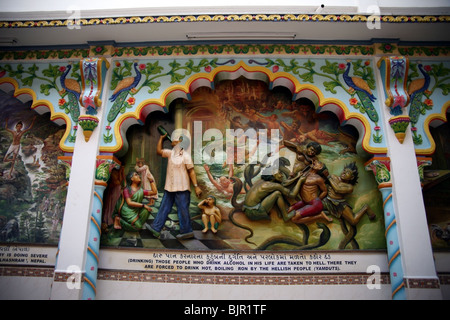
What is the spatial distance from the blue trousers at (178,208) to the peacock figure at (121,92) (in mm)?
1407

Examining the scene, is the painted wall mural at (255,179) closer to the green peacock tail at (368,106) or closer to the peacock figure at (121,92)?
the green peacock tail at (368,106)

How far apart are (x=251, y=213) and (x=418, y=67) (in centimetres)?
338

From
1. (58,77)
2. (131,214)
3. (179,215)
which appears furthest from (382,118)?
(58,77)

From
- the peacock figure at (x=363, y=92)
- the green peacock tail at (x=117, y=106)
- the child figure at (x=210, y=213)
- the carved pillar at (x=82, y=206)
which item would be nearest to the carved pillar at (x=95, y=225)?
the carved pillar at (x=82, y=206)

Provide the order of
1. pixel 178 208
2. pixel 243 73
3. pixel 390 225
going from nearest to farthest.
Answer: pixel 390 225 → pixel 178 208 → pixel 243 73

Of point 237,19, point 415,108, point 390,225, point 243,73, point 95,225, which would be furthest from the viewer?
point 243,73

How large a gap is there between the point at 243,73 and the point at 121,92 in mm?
1907

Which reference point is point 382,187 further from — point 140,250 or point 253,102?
point 140,250

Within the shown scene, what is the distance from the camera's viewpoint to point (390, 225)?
4.80 metres

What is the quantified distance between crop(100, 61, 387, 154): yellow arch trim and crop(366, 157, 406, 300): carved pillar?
21 centimetres

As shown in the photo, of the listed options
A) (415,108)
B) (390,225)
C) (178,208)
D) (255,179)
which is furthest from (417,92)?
(178,208)

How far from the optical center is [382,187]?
4984 millimetres

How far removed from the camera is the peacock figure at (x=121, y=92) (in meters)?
5.36

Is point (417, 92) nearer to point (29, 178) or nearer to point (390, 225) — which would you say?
point (390, 225)
